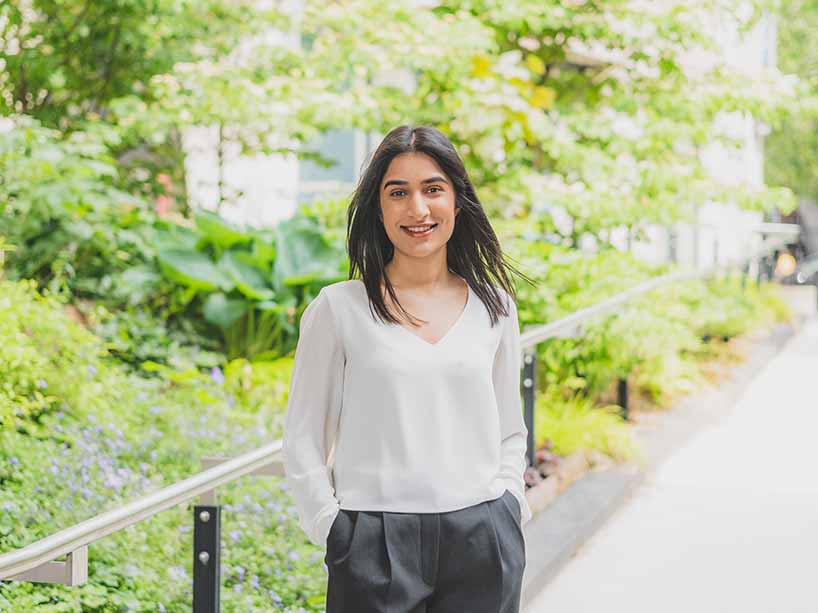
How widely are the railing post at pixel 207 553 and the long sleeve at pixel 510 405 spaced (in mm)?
944

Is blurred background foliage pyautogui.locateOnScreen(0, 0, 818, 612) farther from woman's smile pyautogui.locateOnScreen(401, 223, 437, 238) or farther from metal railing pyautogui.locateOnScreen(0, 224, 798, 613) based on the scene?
woman's smile pyautogui.locateOnScreen(401, 223, 437, 238)

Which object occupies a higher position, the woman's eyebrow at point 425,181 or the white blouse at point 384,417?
the woman's eyebrow at point 425,181

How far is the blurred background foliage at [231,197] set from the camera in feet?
18.5

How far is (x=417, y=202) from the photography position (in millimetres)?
2566

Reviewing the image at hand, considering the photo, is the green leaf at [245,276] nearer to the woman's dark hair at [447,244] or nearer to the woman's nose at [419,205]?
the woman's dark hair at [447,244]

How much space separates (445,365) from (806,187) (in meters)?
30.2

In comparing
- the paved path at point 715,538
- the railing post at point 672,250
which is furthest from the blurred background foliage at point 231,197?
the railing post at point 672,250

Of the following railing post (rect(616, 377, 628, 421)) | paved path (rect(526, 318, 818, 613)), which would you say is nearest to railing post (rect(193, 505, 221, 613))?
paved path (rect(526, 318, 818, 613))

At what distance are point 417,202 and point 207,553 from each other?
1.25m

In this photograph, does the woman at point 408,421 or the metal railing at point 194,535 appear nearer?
the woman at point 408,421

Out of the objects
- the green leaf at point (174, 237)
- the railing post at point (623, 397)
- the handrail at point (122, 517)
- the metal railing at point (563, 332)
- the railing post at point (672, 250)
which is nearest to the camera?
the handrail at point (122, 517)

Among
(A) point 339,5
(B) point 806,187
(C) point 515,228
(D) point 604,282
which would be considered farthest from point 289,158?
(B) point 806,187

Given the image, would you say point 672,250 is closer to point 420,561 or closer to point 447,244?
point 447,244

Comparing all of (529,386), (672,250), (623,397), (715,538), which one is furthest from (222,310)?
(672,250)
